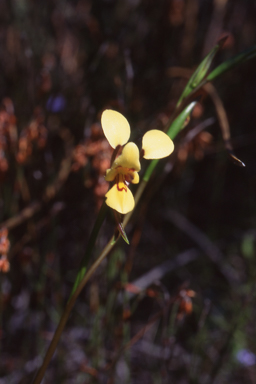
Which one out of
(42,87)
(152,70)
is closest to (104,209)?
(42,87)

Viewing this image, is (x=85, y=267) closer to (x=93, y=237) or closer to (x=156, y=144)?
(x=93, y=237)

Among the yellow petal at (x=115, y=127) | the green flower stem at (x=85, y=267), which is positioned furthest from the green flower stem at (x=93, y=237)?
the yellow petal at (x=115, y=127)

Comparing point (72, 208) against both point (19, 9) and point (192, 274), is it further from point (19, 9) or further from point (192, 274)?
point (19, 9)

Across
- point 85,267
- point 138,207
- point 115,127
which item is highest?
point 115,127

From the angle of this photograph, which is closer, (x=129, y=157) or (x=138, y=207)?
(x=129, y=157)

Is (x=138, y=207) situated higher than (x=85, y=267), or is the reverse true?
(x=85, y=267)

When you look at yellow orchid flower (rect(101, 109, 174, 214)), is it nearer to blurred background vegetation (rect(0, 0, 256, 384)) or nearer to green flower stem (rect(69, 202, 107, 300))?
green flower stem (rect(69, 202, 107, 300))

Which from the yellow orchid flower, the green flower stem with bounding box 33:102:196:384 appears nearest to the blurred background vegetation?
the green flower stem with bounding box 33:102:196:384

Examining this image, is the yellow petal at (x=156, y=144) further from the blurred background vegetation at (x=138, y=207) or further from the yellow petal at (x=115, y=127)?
the blurred background vegetation at (x=138, y=207)

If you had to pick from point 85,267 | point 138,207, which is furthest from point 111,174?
point 138,207
